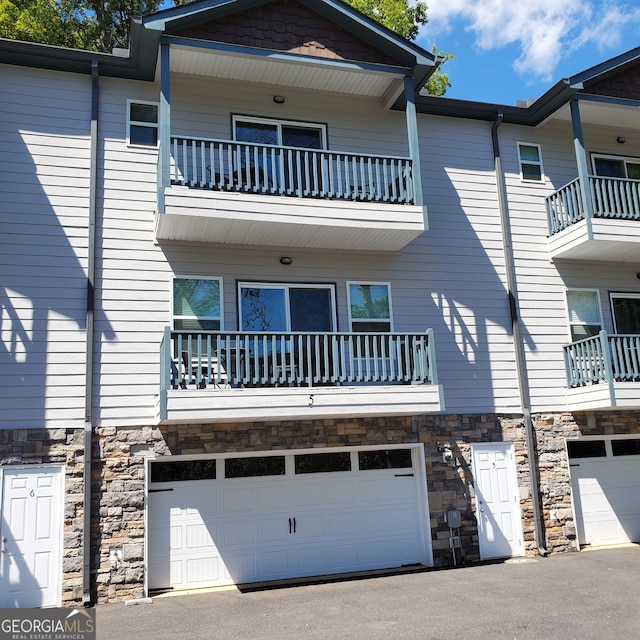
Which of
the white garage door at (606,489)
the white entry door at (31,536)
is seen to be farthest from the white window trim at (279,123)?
the white garage door at (606,489)

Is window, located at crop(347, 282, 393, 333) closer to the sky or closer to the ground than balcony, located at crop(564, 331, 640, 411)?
closer to the sky

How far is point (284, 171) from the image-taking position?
→ 36.5ft

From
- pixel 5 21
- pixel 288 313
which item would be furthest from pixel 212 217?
pixel 5 21

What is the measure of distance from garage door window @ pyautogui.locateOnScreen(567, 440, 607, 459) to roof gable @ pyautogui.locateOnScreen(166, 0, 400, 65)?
7.85 meters

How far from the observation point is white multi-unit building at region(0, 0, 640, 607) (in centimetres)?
998

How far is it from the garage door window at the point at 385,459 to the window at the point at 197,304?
3.39 meters

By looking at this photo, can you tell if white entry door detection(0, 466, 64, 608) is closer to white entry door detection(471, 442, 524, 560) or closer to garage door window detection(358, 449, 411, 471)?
garage door window detection(358, 449, 411, 471)

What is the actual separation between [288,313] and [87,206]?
370 centimetres

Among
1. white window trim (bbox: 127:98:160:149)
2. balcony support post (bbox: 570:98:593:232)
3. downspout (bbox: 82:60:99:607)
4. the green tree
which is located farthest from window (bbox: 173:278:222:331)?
the green tree

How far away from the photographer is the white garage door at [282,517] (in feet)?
34.1

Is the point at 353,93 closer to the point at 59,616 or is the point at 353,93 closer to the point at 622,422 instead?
the point at 622,422

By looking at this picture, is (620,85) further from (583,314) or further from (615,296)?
(583,314)

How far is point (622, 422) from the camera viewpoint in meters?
12.9

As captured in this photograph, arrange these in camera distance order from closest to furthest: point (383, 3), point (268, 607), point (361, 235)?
point (268, 607) < point (361, 235) < point (383, 3)
